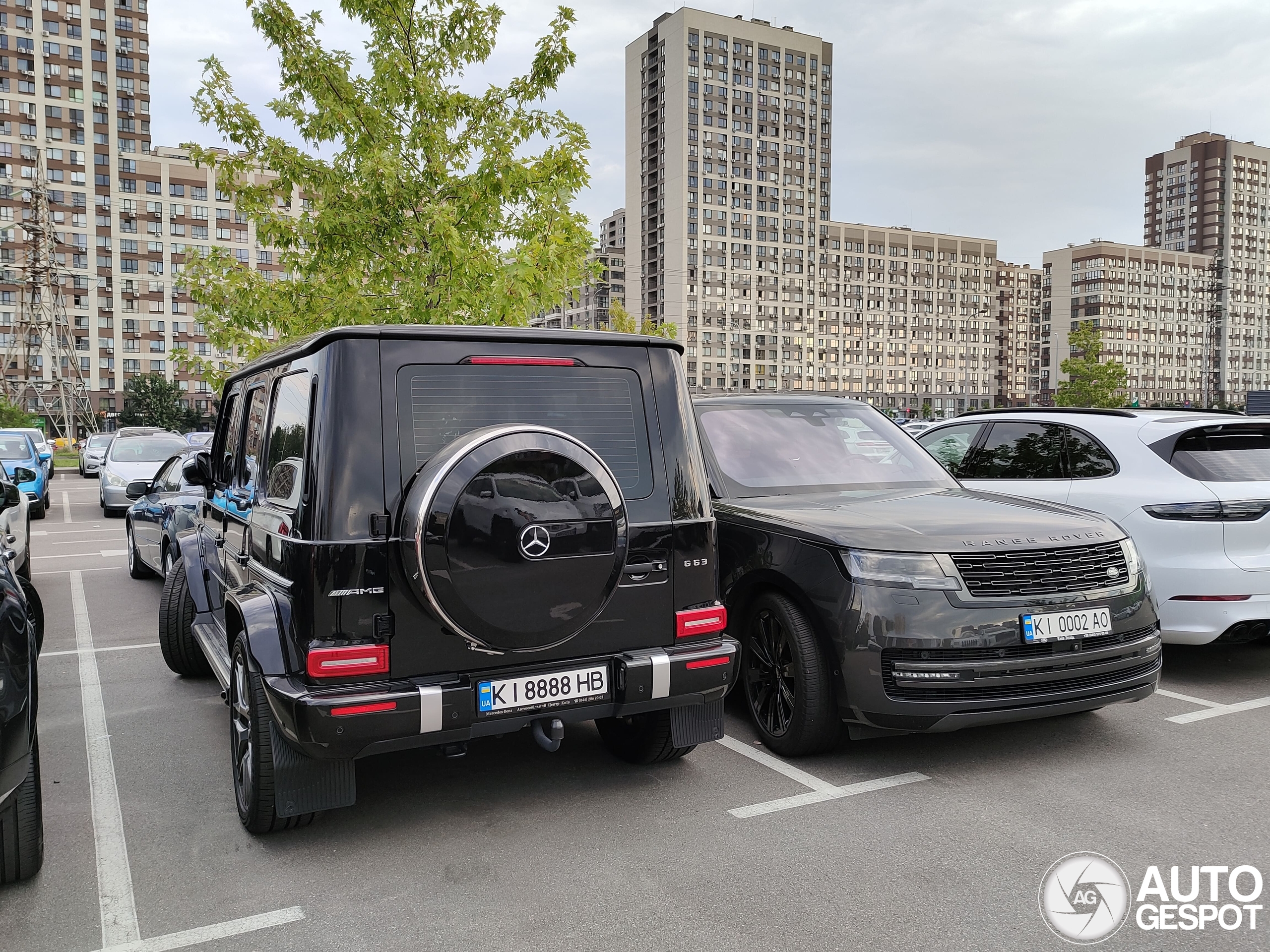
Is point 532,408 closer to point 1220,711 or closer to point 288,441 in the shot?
point 288,441

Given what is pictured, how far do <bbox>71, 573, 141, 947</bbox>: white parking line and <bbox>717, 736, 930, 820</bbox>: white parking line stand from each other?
7.33ft

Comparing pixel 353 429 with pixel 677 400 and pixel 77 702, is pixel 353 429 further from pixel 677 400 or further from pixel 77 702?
pixel 77 702

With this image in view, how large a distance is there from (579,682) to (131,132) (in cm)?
12484

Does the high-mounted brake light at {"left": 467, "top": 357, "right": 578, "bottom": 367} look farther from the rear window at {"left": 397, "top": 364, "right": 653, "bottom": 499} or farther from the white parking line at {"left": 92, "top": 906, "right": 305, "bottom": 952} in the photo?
the white parking line at {"left": 92, "top": 906, "right": 305, "bottom": 952}

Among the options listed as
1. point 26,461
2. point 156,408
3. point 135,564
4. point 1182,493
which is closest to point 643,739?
point 1182,493

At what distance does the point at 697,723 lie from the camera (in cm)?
425

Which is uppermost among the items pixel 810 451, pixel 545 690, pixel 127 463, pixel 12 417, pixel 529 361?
pixel 12 417

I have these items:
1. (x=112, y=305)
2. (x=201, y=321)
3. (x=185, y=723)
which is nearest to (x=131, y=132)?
(x=112, y=305)

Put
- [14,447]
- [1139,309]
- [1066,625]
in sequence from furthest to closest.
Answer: [1139,309] → [14,447] → [1066,625]

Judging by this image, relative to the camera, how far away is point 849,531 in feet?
14.8

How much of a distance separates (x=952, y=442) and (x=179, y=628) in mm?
5901

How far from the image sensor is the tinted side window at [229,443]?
5184 millimetres

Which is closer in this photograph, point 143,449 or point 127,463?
point 127,463

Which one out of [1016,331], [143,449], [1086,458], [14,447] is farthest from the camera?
[1016,331]
